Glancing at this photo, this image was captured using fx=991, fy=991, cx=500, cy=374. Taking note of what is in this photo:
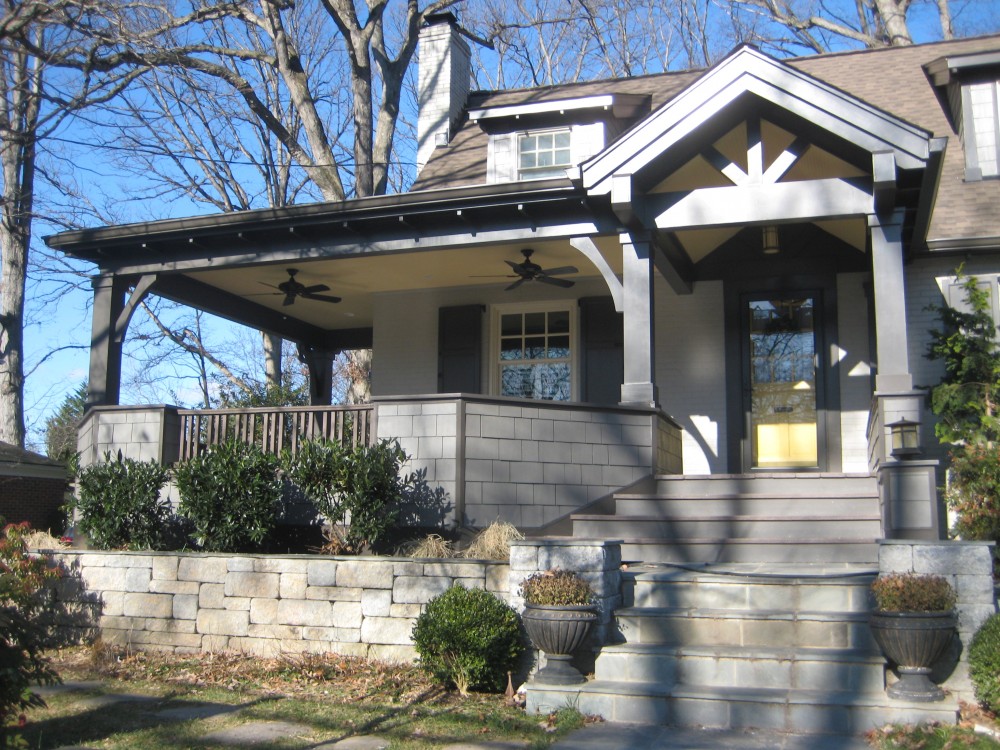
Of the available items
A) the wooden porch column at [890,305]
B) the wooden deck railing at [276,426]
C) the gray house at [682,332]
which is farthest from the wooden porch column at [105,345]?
the wooden porch column at [890,305]

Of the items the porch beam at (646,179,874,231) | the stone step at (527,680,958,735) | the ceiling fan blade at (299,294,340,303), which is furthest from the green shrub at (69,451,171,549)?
the porch beam at (646,179,874,231)

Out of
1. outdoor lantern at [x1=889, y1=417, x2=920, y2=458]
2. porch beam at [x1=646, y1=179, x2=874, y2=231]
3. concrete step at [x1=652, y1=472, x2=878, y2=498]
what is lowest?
concrete step at [x1=652, y1=472, x2=878, y2=498]

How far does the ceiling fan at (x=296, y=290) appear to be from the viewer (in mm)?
11820

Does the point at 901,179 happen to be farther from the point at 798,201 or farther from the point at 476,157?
the point at 476,157

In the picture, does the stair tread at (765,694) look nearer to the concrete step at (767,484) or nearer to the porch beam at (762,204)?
the concrete step at (767,484)

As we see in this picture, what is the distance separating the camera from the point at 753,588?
6328 mm

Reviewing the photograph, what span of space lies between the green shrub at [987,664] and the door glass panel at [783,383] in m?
5.61

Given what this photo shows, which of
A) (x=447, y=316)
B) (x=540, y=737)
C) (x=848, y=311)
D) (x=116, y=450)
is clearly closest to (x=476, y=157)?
(x=447, y=316)

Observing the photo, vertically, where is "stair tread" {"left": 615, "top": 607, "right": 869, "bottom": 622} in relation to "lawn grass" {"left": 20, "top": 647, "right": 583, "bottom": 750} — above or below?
above

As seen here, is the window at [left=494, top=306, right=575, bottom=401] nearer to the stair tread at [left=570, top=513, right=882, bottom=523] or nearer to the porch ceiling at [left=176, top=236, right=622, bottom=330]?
the porch ceiling at [left=176, top=236, right=622, bottom=330]

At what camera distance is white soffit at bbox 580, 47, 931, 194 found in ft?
27.7

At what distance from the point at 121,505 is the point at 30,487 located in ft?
32.3

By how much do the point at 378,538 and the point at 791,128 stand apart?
17.5ft

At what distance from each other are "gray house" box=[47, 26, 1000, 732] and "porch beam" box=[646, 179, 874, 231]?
0.07 feet
